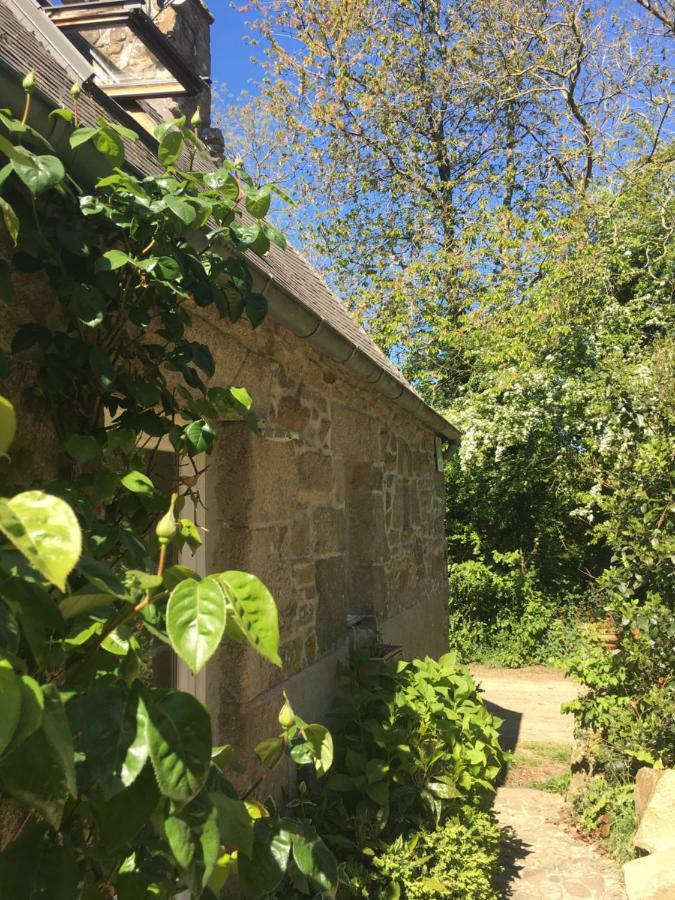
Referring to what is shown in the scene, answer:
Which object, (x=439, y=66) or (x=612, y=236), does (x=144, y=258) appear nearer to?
(x=612, y=236)

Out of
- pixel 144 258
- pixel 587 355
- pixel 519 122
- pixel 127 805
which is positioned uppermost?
pixel 519 122

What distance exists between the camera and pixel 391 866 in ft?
11.0

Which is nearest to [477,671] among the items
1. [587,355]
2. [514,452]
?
[514,452]

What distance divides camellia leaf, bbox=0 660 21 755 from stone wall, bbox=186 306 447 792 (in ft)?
6.47

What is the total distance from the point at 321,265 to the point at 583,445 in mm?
6313

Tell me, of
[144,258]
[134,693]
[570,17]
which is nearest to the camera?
[134,693]

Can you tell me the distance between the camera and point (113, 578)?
1.14 metres

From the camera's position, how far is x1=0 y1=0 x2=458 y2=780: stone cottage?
2.80 metres

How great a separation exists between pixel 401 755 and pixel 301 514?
1254 millimetres

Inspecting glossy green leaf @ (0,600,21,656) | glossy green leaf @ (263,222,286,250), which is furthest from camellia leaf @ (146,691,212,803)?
glossy green leaf @ (263,222,286,250)

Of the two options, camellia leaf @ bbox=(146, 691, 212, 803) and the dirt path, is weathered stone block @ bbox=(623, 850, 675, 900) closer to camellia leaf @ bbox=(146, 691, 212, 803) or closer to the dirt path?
the dirt path

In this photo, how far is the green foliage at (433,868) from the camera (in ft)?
10.9

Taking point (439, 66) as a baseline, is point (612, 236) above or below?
below

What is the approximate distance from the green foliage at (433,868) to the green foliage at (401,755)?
97 mm
